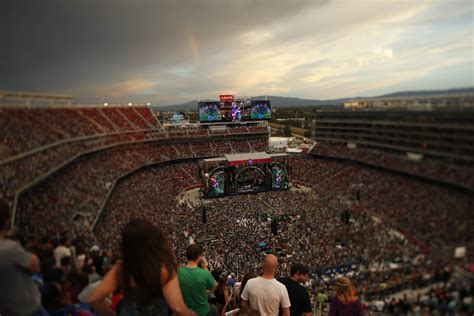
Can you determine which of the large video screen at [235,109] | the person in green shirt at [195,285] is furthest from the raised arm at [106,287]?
the large video screen at [235,109]

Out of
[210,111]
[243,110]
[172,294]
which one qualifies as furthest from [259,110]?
[172,294]

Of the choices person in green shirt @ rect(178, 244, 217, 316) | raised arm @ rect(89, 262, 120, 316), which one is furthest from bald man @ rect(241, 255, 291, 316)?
raised arm @ rect(89, 262, 120, 316)

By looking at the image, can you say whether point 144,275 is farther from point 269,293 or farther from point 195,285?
point 269,293

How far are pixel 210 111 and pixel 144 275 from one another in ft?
66.6

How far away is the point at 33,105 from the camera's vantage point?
2.75m

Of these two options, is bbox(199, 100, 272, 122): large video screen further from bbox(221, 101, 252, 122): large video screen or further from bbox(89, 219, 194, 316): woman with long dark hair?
bbox(89, 219, 194, 316): woman with long dark hair

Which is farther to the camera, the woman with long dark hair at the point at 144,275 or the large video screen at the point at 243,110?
the large video screen at the point at 243,110

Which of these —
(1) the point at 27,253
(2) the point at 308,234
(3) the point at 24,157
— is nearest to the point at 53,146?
(3) the point at 24,157

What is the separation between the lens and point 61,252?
2.32 m

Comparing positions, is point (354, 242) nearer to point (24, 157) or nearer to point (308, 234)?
point (308, 234)

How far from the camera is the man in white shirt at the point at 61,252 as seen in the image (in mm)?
2275

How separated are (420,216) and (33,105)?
365 cm

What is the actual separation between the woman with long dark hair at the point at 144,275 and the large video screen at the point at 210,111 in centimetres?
1942

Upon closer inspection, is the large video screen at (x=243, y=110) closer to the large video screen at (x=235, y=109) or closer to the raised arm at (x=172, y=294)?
the large video screen at (x=235, y=109)
